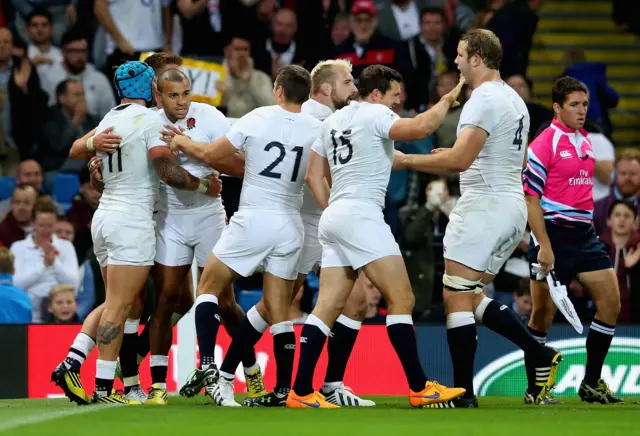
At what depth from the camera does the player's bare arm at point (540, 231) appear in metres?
9.24

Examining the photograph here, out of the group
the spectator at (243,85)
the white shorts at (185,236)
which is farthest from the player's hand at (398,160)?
the spectator at (243,85)

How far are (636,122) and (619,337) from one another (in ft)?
23.2

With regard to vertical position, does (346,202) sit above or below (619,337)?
above

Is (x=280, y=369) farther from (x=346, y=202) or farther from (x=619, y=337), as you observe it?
(x=619, y=337)

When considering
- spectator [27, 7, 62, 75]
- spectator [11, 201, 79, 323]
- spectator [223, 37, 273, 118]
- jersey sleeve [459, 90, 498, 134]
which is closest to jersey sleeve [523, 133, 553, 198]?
jersey sleeve [459, 90, 498, 134]

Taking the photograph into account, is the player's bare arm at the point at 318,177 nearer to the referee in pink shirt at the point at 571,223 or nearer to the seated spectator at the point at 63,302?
the referee in pink shirt at the point at 571,223

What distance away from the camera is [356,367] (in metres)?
11.7

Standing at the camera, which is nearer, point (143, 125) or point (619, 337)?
point (143, 125)

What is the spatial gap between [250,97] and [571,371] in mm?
5502

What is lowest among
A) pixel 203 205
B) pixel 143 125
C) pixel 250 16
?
pixel 203 205

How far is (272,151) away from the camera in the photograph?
29.0 feet

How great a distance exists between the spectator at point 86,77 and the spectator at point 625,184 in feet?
20.0

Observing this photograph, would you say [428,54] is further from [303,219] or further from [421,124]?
[421,124]

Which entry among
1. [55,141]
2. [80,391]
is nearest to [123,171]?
[80,391]
